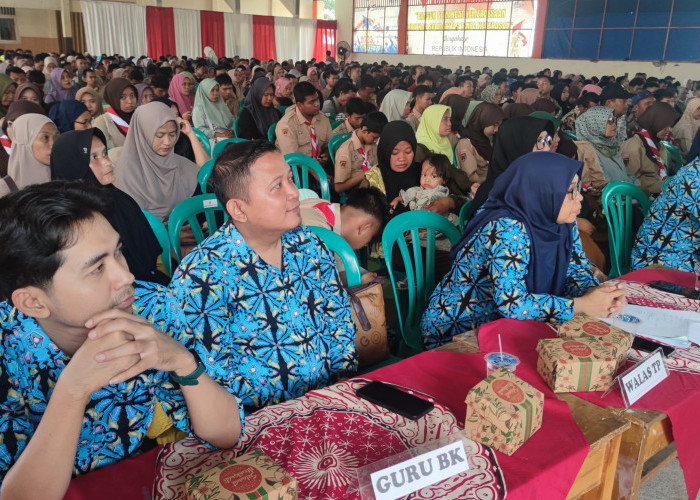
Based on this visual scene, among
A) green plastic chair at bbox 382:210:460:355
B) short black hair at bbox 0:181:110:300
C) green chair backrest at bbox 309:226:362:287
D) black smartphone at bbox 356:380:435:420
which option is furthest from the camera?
green plastic chair at bbox 382:210:460:355

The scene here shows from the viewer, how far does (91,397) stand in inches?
42.0

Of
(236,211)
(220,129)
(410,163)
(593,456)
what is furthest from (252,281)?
(220,129)

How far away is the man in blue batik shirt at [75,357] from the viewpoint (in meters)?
0.87

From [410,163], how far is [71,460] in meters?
2.92

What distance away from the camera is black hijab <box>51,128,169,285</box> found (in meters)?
2.33

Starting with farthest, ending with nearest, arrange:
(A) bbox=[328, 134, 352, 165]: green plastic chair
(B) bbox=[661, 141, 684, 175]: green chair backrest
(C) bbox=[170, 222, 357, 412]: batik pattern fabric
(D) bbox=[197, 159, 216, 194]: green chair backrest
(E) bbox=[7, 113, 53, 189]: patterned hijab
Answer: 1. (B) bbox=[661, 141, 684, 175]: green chair backrest
2. (A) bbox=[328, 134, 352, 165]: green plastic chair
3. (D) bbox=[197, 159, 216, 194]: green chair backrest
4. (E) bbox=[7, 113, 53, 189]: patterned hijab
5. (C) bbox=[170, 222, 357, 412]: batik pattern fabric

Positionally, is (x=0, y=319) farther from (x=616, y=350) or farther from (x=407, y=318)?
(x=407, y=318)

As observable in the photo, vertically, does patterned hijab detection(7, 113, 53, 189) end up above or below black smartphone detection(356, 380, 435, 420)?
above

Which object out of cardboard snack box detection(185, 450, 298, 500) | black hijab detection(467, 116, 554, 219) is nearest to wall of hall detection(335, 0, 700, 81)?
black hijab detection(467, 116, 554, 219)

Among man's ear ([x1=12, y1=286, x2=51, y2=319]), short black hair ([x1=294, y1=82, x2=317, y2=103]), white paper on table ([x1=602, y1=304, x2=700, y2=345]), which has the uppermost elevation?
short black hair ([x1=294, y1=82, x2=317, y2=103])

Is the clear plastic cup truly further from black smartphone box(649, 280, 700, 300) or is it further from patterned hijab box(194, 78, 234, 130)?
patterned hijab box(194, 78, 234, 130)

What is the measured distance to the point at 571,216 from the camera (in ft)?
5.97

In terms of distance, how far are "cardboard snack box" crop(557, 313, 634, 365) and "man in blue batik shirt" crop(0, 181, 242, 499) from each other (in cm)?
86

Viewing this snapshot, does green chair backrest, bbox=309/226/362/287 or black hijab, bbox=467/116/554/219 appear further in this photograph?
black hijab, bbox=467/116/554/219
